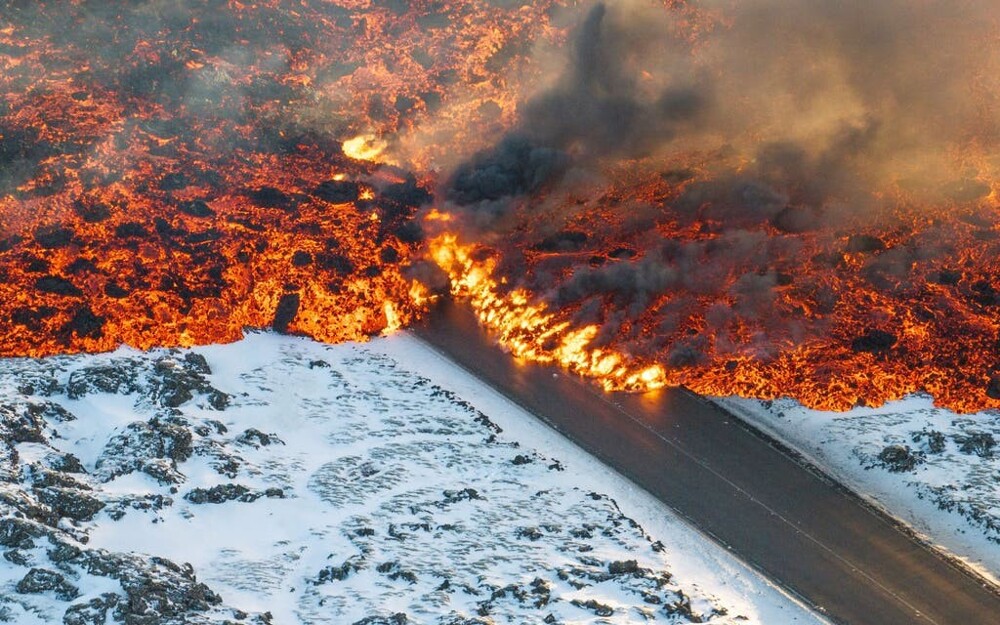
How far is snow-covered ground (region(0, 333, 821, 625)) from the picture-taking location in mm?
27250

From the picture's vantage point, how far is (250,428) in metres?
A: 34.9

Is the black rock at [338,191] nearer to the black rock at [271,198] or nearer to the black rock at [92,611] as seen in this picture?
the black rock at [271,198]

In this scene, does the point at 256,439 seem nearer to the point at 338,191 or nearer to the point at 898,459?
the point at 338,191

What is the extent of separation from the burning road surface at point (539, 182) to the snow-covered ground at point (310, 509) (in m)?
4.14

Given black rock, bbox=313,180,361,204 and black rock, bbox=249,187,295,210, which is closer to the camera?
black rock, bbox=249,187,295,210

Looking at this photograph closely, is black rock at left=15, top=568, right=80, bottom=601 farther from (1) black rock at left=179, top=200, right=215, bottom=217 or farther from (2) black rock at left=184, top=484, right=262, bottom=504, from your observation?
(1) black rock at left=179, top=200, right=215, bottom=217

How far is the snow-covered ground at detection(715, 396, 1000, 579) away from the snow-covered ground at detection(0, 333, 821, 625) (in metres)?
6.75

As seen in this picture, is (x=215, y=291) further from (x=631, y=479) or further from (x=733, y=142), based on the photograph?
(x=733, y=142)

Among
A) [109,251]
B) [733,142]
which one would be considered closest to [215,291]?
[109,251]

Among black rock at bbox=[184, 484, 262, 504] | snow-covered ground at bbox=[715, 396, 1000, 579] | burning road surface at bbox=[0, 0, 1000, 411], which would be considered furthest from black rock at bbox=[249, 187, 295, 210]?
snow-covered ground at bbox=[715, 396, 1000, 579]

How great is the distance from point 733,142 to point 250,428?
31.1 metres

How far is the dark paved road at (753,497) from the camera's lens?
31.9 meters

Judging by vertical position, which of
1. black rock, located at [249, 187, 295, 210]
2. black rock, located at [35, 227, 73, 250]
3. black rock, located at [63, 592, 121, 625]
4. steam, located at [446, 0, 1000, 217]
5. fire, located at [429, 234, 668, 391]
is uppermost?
steam, located at [446, 0, 1000, 217]

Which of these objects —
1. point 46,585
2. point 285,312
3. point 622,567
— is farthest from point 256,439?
point 622,567
